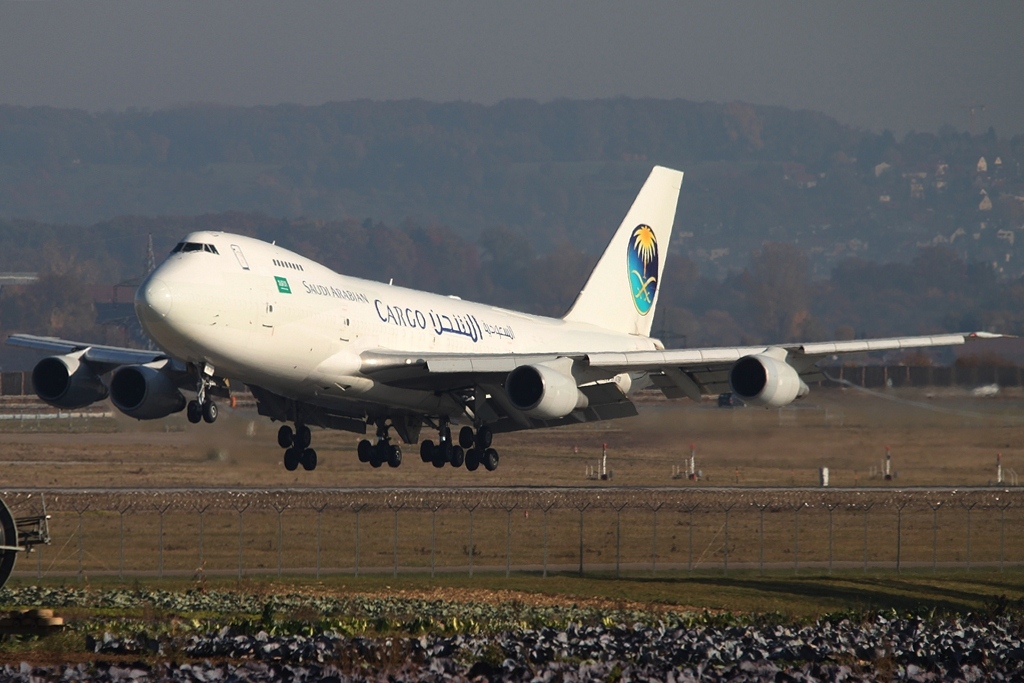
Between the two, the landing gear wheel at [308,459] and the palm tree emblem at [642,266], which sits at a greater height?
the palm tree emblem at [642,266]

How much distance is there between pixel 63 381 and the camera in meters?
41.4

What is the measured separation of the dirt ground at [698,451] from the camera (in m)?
60.1

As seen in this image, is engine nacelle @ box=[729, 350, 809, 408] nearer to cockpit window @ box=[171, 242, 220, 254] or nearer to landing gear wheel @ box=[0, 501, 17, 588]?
cockpit window @ box=[171, 242, 220, 254]

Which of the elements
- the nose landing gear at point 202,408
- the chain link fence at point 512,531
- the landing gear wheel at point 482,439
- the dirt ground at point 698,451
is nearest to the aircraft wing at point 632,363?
the landing gear wheel at point 482,439

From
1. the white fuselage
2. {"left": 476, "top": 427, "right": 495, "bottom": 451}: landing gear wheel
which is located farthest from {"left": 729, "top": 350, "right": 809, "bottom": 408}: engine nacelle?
the white fuselage

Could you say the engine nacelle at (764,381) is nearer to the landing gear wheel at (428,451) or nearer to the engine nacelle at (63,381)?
the landing gear wheel at (428,451)

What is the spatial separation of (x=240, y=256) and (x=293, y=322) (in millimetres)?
2227

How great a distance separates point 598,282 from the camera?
5084 centimetres

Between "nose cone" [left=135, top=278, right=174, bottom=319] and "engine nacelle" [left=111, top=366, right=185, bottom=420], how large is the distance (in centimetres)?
778

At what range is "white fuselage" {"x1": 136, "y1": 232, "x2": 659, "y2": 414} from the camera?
33.2 meters

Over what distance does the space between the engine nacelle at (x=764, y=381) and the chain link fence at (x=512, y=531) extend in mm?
8984

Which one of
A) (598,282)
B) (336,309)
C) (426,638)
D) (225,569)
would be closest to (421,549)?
(225,569)

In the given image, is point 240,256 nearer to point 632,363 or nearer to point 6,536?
point 632,363

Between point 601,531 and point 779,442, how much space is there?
32.0 feet
